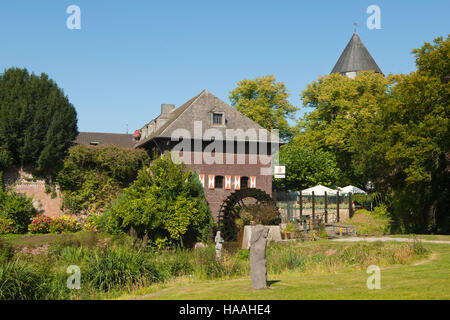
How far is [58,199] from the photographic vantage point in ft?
84.7

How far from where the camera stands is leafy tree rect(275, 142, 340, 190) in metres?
36.3

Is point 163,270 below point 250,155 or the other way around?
below

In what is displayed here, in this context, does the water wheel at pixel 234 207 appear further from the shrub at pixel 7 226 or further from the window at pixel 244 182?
the shrub at pixel 7 226

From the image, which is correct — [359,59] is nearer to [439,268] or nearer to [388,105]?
[388,105]

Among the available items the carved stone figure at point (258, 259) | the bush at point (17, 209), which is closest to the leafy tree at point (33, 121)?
the bush at point (17, 209)

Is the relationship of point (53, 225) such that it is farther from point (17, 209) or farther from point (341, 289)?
point (341, 289)

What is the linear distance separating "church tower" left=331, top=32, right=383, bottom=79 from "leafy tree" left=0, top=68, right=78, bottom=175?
39.5 meters

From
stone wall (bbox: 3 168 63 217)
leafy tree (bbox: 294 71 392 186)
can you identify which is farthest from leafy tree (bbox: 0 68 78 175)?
leafy tree (bbox: 294 71 392 186)

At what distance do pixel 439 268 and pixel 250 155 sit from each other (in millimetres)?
17707

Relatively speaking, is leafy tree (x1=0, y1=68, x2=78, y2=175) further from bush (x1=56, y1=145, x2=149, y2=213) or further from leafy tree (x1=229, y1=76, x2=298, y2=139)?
leafy tree (x1=229, y1=76, x2=298, y2=139)

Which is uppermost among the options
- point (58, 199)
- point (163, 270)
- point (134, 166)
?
point (134, 166)

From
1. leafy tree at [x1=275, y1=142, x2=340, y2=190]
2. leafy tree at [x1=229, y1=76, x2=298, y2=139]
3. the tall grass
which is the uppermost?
leafy tree at [x1=229, y1=76, x2=298, y2=139]

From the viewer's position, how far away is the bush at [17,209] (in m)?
23.1

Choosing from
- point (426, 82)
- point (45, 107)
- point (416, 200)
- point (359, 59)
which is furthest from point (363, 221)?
point (359, 59)
